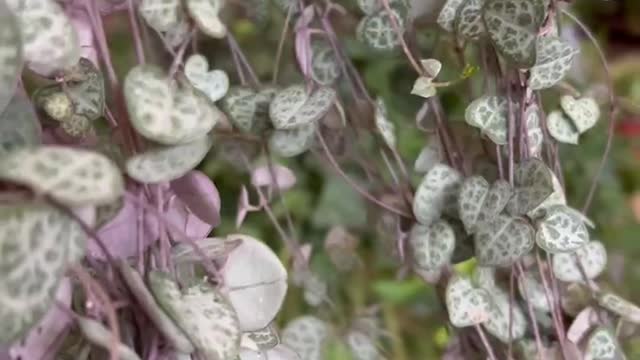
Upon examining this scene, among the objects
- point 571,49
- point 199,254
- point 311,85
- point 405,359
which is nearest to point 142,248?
point 199,254

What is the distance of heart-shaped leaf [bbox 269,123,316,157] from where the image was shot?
0.67 metres

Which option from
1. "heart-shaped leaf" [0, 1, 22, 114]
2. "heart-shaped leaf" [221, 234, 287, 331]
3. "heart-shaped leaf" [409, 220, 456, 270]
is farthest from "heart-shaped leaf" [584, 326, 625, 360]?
"heart-shaped leaf" [0, 1, 22, 114]

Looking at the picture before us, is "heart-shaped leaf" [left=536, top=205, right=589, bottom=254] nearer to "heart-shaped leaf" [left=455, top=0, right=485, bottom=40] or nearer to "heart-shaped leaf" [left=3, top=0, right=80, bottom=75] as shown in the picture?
"heart-shaped leaf" [left=455, top=0, right=485, bottom=40]

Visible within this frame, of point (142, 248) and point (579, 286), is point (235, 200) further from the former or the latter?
point (142, 248)

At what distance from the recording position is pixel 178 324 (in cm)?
48

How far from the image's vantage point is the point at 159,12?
532 millimetres

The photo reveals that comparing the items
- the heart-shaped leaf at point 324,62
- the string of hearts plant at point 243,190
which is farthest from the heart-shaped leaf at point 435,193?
the heart-shaped leaf at point 324,62

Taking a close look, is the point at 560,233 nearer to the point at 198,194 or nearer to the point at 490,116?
the point at 490,116

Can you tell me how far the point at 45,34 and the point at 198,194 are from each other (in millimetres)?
133

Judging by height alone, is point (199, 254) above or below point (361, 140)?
above

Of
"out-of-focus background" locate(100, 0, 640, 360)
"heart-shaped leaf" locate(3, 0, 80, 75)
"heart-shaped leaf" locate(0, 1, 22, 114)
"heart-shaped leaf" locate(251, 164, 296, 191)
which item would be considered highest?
"heart-shaped leaf" locate(0, 1, 22, 114)

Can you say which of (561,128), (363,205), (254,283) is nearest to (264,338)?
(254,283)

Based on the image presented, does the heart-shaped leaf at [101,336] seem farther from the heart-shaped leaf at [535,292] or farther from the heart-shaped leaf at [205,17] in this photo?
the heart-shaped leaf at [535,292]

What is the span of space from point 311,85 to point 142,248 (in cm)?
17
